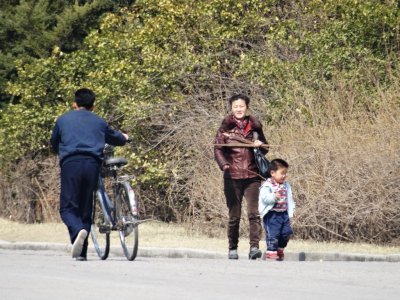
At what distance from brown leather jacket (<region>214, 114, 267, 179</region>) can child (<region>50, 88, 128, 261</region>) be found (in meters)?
1.49

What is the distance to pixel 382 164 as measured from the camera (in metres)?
18.8

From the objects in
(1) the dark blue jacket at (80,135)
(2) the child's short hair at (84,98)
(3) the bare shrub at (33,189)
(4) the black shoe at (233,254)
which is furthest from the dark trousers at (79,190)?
(3) the bare shrub at (33,189)

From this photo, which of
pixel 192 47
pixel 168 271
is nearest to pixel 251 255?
pixel 168 271

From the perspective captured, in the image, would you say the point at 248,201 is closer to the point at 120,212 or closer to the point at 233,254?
the point at 233,254

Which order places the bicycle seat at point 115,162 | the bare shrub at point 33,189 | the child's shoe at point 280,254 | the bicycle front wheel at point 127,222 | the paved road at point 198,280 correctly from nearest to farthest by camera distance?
the paved road at point 198,280
the bicycle front wheel at point 127,222
the bicycle seat at point 115,162
the child's shoe at point 280,254
the bare shrub at point 33,189

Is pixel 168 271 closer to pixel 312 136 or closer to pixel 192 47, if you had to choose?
pixel 312 136

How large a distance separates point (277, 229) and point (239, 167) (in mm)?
841

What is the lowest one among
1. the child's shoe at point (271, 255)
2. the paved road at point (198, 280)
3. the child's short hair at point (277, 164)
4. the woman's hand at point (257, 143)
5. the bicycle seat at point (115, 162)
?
the paved road at point (198, 280)

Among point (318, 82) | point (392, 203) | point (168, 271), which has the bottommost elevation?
point (168, 271)

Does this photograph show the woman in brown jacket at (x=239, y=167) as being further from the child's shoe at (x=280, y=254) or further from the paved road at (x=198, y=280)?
the paved road at (x=198, y=280)

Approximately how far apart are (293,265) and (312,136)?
638 centimetres

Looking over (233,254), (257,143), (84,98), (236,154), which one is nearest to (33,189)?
(233,254)

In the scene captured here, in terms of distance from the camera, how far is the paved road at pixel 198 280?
34.4 feet

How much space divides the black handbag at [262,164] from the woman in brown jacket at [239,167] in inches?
3.7
